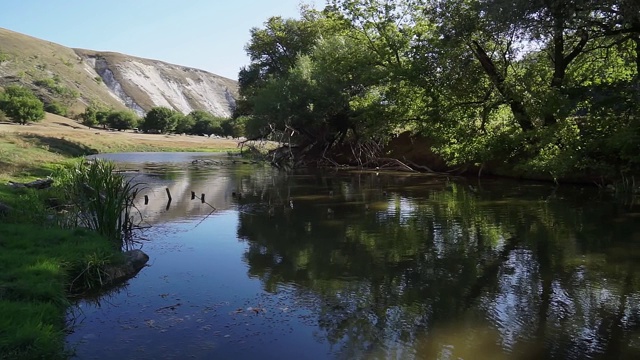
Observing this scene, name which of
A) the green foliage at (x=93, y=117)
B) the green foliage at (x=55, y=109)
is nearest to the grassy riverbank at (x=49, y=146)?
the green foliage at (x=93, y=117)

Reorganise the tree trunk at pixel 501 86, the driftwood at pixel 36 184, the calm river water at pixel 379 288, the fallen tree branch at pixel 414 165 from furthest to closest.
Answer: the fallen tree branch at pixel 414 165
the tree trunk at pixel 501 86
the driftwood at pixel 36 184
the calm river water at pixel 379 288

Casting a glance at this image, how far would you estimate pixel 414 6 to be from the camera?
31.0m

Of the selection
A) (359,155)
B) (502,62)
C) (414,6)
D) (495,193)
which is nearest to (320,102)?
(359,155)

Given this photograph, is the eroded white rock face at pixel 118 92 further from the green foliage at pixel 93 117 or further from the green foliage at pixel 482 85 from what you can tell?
the green foliage at pixel 482 85

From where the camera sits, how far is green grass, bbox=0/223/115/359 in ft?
17.9

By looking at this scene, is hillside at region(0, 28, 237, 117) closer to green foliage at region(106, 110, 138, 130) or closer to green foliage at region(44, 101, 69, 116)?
green foliage at region(44, 101, 69, 116)

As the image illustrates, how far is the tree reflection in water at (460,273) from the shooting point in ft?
21.2

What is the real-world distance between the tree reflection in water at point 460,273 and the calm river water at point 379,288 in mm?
34

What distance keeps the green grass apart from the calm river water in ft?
1.68

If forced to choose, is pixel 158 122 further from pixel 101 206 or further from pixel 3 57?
pixel 101 206

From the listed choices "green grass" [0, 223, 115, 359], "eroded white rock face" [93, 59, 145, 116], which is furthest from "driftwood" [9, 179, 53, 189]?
"eroded white rock face" [93, 59, 145, 116]

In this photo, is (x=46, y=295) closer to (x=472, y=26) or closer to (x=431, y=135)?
(x=472, y=26)

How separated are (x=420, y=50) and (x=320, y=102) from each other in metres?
12.3

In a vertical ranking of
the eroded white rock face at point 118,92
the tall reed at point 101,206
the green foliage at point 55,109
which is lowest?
the tall reed at point 101,206
